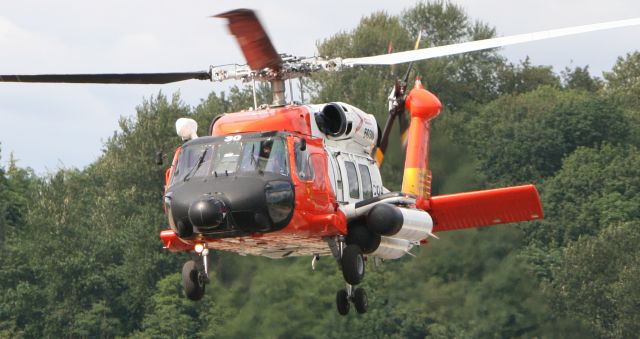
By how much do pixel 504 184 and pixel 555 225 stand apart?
5628mm

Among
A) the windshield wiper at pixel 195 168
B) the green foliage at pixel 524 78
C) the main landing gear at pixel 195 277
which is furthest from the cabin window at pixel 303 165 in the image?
the green foliage at pixel 524 78

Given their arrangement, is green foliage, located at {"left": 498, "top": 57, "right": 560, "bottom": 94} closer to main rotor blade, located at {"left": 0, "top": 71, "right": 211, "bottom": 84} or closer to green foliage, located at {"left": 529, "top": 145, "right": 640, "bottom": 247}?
green foliage, located at {"left": 529, "top": 145, "right": 640, "bottom": 247}

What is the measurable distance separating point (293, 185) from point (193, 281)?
2.09 m

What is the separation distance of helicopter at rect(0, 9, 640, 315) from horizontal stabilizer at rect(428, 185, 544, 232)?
0.01 meters

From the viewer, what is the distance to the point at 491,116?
224ft

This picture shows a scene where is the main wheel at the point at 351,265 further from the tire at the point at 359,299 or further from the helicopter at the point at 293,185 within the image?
the tire at the point at 359,299

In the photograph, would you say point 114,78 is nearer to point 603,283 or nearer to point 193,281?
point 193,281

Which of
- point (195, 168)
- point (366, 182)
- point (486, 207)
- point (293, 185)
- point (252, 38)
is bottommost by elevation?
point (486, 207)

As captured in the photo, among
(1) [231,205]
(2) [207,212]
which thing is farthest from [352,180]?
(2) [207,212]

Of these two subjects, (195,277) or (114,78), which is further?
(195,277)

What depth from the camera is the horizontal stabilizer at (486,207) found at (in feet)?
84.5

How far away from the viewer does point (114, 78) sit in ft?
76.9

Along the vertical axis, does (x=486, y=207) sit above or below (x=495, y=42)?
below

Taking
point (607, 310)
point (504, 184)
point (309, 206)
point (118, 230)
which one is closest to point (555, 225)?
point (504, 184)
